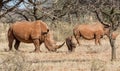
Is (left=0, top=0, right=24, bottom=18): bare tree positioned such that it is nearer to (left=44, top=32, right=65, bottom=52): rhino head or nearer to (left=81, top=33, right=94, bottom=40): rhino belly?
(left=44, top=32, right=65, bottom=52): rhino head

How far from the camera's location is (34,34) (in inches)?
816

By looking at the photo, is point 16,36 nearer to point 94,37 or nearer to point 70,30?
point 94,37

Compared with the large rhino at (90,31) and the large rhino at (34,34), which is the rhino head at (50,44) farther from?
the large rhino at (90,31)

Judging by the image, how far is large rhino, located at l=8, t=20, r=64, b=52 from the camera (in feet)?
65.5

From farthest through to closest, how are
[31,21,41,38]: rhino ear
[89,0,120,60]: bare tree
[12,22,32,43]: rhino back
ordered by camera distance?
[12,22,32,43]: rhino back < [31,21,41,38]: rhino ear < [89,0,120,60]: bare tree

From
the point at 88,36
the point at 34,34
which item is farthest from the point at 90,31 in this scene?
the point at 34,34

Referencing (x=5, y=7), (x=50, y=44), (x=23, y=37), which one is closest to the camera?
(x=5, y=7)

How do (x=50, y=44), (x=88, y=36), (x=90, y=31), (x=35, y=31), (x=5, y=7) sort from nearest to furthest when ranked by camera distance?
(x=5, y=7)
(x=50, y=44)
(x=35, y=31)
(x=90, y=31)
(x=88, y=36)

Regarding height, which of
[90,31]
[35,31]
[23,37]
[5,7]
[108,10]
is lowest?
[90,31]

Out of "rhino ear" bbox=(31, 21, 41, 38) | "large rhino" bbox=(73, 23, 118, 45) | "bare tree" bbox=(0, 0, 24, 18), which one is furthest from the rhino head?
"bare tree" bbox=(0, 0, 24, 18)

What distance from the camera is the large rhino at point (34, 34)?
20.0m

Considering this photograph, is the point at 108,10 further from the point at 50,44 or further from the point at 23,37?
the point at 23,37

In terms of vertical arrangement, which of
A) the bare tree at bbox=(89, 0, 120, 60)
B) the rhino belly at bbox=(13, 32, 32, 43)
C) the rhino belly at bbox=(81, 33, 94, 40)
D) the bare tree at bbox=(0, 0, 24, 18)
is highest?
the bare tree at bbox=(0, 0, 24, 18)

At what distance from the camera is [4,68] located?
855 centimetres
